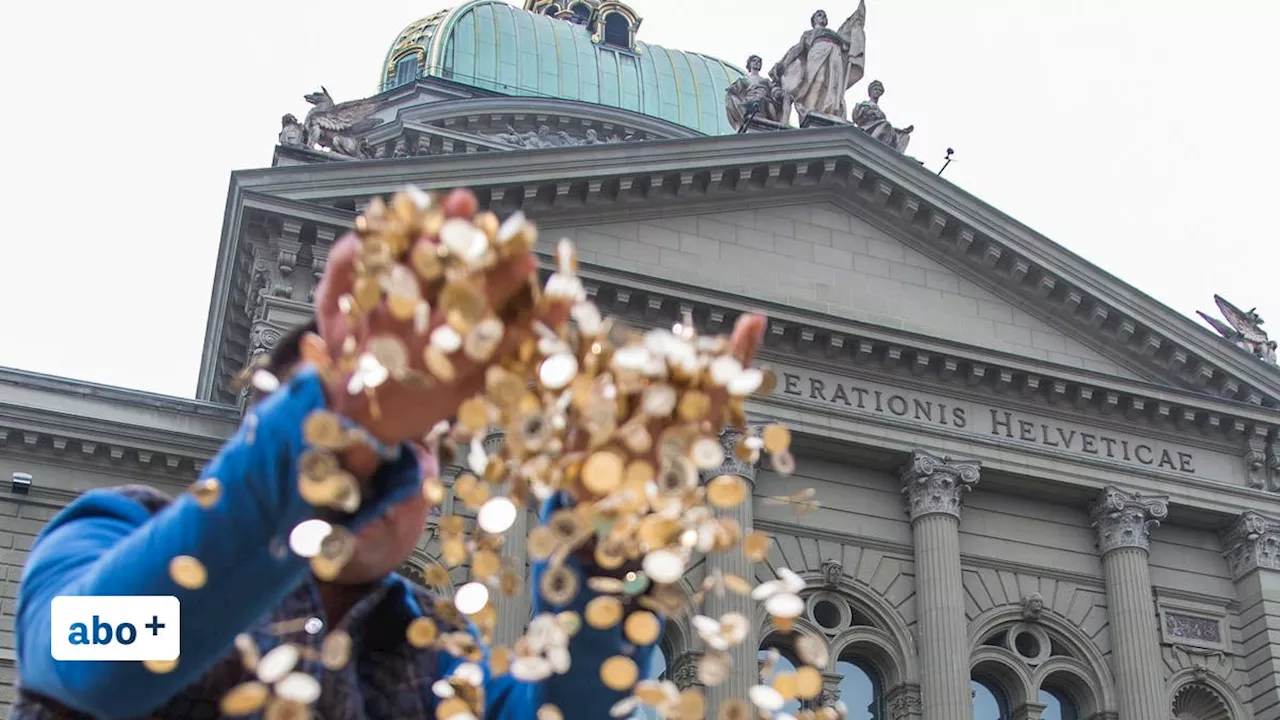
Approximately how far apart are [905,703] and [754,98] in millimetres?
10145

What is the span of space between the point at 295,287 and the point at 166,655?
68.1 ft

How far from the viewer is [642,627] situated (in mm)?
2225

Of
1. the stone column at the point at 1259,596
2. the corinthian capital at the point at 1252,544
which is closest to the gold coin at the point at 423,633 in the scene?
the stone column at the point at 1259,596

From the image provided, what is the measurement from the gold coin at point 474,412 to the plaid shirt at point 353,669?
494mm

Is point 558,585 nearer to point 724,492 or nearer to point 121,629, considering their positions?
point 724,492

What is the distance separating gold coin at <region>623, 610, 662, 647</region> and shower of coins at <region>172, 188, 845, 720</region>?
4 centimetres

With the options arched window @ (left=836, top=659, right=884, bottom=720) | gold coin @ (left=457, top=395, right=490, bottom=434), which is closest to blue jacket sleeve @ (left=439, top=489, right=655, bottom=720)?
gold coin @ (left=457, top=395, right=490, bottom=434)

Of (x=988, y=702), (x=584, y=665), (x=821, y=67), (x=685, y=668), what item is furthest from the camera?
(x=821, y=67)

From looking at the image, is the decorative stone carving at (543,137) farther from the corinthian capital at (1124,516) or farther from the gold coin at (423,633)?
the gold coin at (423,633)

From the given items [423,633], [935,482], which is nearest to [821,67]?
[935,482]

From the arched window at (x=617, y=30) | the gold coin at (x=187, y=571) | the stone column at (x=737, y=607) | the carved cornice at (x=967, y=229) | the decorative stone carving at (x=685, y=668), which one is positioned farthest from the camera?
the arched window at (x=617, y=30)

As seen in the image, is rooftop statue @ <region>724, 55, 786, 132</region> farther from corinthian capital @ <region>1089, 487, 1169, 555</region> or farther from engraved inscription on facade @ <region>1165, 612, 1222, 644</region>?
engraved inscription on facade @ <region>1165, 612, 1222, 644</region>

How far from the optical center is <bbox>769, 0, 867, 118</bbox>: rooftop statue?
90.2 feet

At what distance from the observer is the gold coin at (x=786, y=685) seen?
81.3 inches
